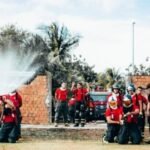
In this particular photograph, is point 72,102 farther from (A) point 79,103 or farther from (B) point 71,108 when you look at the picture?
(A) point 79,103

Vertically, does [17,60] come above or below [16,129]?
above

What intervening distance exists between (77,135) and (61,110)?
257 cm

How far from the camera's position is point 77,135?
22453 mm

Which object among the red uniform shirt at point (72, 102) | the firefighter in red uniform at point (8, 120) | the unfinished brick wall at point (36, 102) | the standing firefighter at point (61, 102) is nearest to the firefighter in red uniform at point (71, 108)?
the red uniform shirt at point (72, 102)

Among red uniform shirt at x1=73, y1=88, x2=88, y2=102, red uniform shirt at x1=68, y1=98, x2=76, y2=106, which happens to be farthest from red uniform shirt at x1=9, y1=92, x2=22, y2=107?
red uniform shirt at x1=68, y1=98, x2=76, y2=106

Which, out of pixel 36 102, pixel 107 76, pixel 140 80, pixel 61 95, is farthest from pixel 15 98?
pixel 107 76

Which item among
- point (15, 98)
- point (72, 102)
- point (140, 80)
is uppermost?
point (140, 80)

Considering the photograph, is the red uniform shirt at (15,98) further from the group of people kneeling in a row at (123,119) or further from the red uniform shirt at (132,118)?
the red uniform shirt at (132,118)

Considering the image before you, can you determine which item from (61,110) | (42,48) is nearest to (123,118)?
(61,110)

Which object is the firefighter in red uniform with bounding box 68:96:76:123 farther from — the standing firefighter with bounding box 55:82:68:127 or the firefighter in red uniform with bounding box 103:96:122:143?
the firefighter in red uniform with bounding box 103:96:122:143

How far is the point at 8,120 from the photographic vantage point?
1881 centimetres

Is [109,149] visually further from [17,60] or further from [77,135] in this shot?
[77,135]

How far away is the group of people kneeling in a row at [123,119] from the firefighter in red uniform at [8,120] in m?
2.72

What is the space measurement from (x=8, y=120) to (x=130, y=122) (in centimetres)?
360
